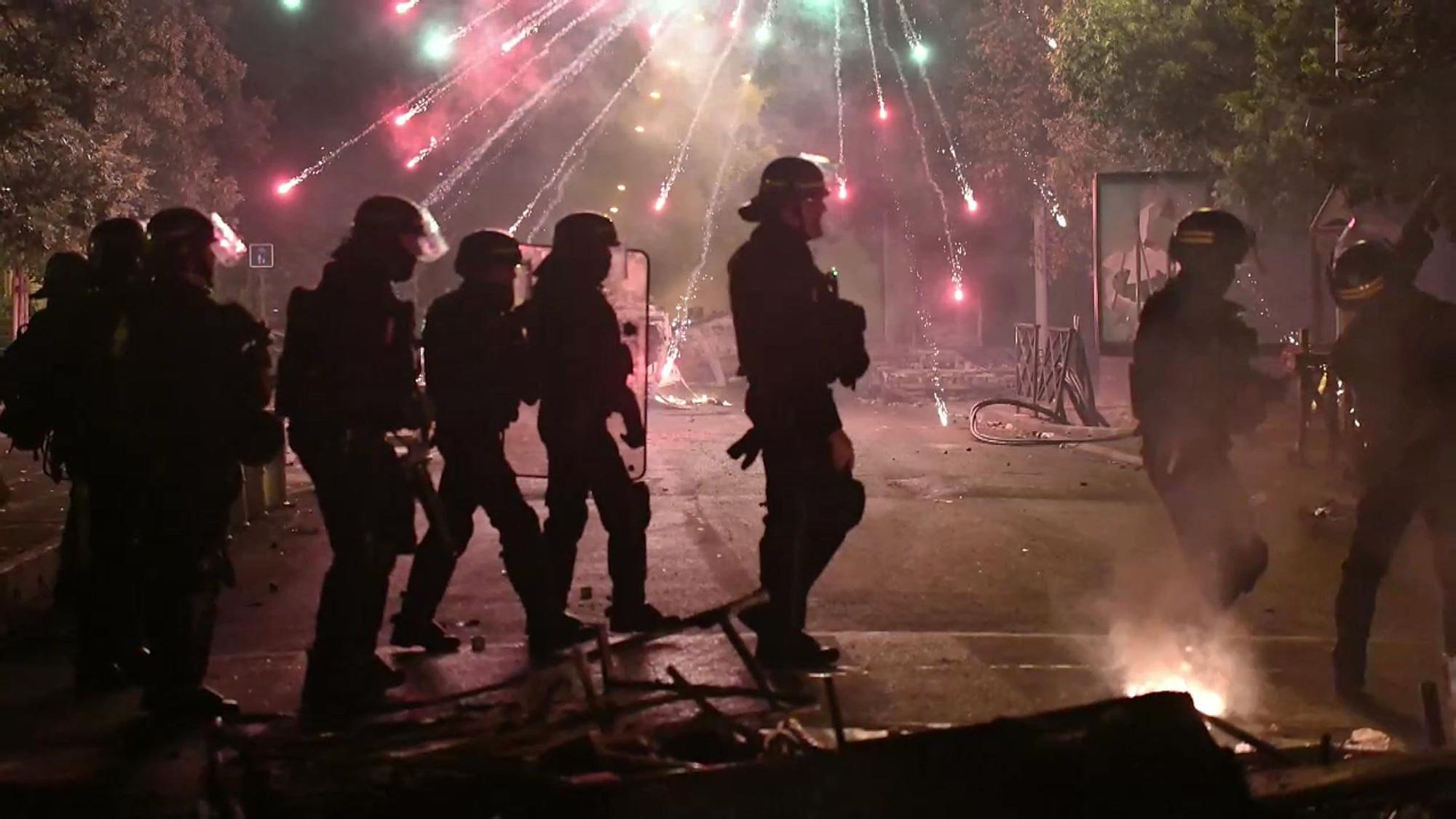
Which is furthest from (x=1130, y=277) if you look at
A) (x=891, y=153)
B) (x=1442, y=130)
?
(x=891, y=153)

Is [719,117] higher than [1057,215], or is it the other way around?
[719,117]

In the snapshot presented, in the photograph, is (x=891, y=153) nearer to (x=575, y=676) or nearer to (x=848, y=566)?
(x=848, y=566)

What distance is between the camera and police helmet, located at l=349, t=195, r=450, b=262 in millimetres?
5070

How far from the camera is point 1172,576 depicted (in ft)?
25.1

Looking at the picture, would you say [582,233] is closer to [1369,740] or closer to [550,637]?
[550,637]

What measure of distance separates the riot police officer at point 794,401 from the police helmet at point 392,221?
121 centimetres

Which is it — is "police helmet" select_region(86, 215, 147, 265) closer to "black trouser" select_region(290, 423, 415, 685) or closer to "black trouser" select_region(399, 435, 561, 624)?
"black trouser" select_region(290, 423, 415, 685)

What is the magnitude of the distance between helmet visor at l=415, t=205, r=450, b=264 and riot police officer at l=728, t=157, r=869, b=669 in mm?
1188

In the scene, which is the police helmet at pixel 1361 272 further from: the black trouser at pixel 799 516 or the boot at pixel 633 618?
the boot at pixel 633 618

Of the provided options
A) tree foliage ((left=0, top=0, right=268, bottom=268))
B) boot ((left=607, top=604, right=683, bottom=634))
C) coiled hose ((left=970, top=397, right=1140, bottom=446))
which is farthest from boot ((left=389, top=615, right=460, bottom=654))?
coiled hose ((left=970, top=397, right=1140, bottom=446))

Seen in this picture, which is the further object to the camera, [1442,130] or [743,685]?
[1442,130]

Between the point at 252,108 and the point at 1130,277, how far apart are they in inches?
957

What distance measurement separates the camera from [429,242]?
542 cm

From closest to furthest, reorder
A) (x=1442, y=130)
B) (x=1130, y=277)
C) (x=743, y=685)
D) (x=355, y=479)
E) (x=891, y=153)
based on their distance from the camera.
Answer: (x=355, y=479) → (x=743, y=685) → (x=1442, y=130) → (x=1130, y=277) → (x=891, y=153)
